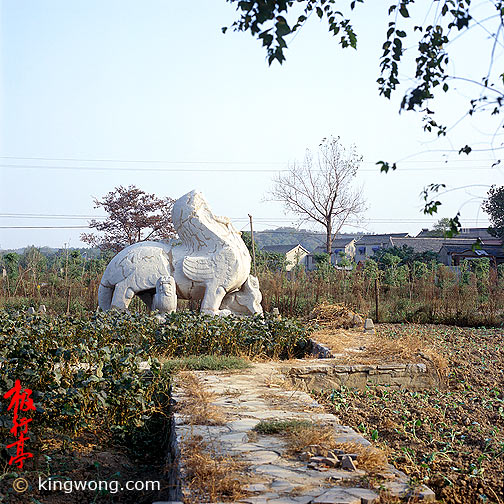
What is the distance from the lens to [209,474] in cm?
302

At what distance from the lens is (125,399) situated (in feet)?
14.2

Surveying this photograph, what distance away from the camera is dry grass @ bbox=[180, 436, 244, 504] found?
9.30 ft

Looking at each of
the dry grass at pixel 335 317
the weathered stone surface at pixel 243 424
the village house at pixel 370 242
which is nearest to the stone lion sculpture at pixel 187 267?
the dry grass at pixel 335 317

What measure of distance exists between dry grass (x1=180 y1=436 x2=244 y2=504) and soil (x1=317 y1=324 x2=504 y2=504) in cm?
102

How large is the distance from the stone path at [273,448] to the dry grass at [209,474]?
0.11 feet

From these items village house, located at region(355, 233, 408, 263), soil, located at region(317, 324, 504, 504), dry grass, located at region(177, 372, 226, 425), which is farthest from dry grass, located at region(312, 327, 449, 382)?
village house, located at region(355, 233, 408, 263)

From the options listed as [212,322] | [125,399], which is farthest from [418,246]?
[125,399]

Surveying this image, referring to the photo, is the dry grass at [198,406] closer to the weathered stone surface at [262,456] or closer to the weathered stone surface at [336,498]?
the weathered stone surface at [262,456]

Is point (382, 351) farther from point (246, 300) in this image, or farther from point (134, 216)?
point (134, 216)

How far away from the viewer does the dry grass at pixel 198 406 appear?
4012 mm

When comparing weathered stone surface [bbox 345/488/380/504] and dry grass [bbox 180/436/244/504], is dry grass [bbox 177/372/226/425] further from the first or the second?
weathered stone surface [bbox 345/488/380/504]

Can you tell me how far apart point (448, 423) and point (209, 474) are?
2617mm

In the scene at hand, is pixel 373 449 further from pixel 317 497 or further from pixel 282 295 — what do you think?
pixel 282 295

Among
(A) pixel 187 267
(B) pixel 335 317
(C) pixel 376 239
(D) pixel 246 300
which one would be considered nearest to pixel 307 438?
(A) pixel 187 267
